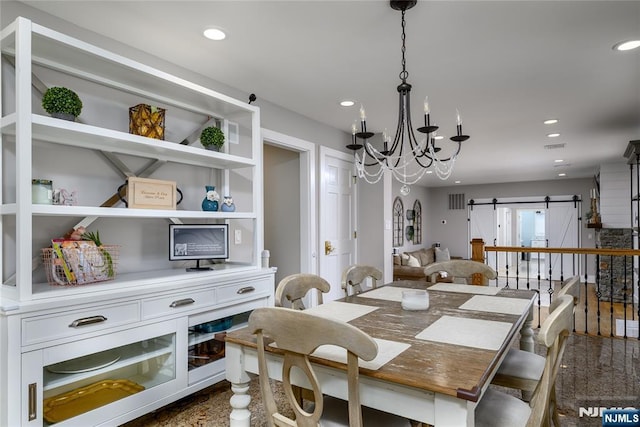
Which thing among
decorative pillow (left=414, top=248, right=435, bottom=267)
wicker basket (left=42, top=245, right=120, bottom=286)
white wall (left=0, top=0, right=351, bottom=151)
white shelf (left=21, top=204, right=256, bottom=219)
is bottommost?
decorative pillow (left=414, top=248, right=435, bottom=267)

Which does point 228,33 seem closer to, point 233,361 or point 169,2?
point 169,2

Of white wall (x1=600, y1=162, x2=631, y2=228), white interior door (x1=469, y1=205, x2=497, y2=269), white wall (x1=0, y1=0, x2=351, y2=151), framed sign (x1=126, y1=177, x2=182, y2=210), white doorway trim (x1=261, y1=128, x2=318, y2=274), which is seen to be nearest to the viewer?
white wall (x1=0, y1=0, x2=351, y2=151)

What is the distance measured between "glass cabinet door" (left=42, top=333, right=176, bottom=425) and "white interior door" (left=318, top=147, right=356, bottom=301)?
2.20 meters

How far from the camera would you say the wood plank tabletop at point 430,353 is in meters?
1.09

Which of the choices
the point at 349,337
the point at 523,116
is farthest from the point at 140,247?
the point at 523,116

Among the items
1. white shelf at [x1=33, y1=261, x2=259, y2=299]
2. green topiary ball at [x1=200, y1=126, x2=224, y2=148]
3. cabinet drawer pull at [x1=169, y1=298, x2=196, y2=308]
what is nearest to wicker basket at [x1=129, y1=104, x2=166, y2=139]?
green topiary ball at [x1=200, y1=126, x2=224, y2=148]

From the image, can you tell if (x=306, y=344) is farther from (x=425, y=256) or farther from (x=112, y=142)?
(x=425, y=256)

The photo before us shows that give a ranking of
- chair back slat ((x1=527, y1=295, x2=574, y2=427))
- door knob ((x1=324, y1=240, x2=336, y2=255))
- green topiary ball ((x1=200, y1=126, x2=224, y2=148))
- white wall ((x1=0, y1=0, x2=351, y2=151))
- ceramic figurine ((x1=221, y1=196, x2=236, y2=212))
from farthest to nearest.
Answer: door knob ((x1=324, y1=240, x2=336, y2=255))
ceramic figurine ((x1=221, y1=196, x2=236, y2=212))
green topiary ball ((x1=200, y1=126, x2=224, y2=148))
white wall ((x1=0, y1=0, x2=351, y2=151))
chair back slat ((x1=527, y1=295, x2=574, y2=427))

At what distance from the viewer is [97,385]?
6.55 ft

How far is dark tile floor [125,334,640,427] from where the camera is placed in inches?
90.1

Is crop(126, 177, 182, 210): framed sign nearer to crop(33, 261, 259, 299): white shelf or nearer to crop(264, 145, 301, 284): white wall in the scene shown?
crop(33, 261, 259, 299): white shelf

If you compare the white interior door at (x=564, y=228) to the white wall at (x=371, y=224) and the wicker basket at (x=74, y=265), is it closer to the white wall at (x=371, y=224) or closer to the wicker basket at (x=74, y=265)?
the white wall at (x=371, y=224)

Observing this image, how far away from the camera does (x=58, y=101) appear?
6.28 ft

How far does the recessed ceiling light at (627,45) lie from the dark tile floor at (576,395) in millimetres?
2343
